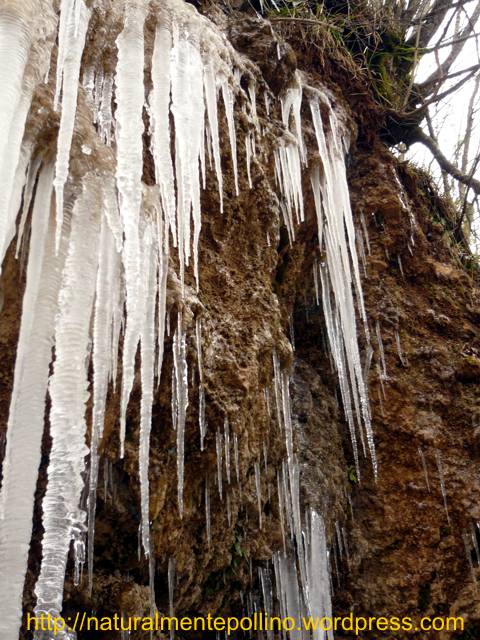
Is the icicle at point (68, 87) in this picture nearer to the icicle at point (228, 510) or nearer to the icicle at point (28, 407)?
the icicle at point (28, 407)

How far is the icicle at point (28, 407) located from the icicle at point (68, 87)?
15 centimetres

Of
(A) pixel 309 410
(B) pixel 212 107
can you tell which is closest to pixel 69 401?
(B) pixel 212 107

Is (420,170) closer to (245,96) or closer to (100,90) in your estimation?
(245,96)

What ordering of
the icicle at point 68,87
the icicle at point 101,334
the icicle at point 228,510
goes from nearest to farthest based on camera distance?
the icicle at point 68,87 < the icicle at point 101,334 < the icicle at point 228,510

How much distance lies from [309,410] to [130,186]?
94.4 inches

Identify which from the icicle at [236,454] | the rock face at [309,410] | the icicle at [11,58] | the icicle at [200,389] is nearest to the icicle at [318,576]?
the rock face at [309,410]

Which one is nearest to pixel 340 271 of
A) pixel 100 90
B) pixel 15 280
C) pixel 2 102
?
pixel 100 90

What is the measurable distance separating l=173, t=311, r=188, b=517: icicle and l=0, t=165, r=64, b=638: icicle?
23.6 inches

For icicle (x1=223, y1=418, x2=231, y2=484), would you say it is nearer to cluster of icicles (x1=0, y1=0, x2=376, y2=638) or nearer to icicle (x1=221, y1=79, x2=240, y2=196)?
cluster of icicles (x1=0, y1=0, x2=376, y2=638)

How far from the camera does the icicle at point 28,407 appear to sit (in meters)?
1.38

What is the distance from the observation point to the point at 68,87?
161cm

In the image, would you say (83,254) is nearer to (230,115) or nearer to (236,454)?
(236,454)

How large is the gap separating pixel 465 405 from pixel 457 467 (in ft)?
1.38

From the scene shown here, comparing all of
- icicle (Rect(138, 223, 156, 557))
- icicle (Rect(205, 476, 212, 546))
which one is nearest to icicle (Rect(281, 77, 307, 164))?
icicle (Rect(138, 223, 156, 557))
